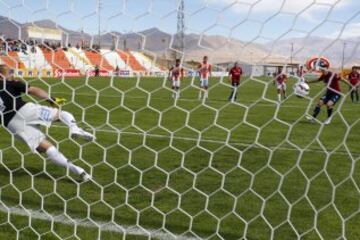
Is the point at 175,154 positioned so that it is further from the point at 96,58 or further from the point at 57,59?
the point at 96,58

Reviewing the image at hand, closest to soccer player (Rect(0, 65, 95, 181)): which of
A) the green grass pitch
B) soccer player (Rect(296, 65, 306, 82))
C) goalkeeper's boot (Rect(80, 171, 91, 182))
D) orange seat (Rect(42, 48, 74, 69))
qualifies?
goalkeeper's boot (Rect(80, 171, 91, 182))

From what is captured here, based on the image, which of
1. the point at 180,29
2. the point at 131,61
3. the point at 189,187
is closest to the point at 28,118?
the point at 131,61

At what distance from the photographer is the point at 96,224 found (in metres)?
4.05

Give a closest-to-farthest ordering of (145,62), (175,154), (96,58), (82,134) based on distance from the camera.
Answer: (145,62) < (96,58) < (82,134) < (175,154)

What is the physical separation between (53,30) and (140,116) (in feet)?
23.9

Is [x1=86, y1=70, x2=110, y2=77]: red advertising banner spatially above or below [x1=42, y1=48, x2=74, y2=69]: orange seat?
below

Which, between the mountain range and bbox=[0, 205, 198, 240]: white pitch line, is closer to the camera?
the mountain range

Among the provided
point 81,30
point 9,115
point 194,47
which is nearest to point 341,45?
point 194,47

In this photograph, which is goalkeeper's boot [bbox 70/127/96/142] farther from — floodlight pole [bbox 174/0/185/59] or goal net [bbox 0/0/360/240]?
floodlight pole [bbox 174/0/185/59]

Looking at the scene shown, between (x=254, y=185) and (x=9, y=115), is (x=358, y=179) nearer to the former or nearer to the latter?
(x=254, y=185)

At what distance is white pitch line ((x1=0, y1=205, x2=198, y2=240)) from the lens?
387 cm

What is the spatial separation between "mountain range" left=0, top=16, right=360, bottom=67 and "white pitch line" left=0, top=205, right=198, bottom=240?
1355 millimetres

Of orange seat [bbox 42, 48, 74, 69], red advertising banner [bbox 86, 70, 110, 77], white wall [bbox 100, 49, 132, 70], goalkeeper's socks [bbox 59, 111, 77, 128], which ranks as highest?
white wall [bbox 100, 49, 132, 70]

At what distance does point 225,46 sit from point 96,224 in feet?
5.91
